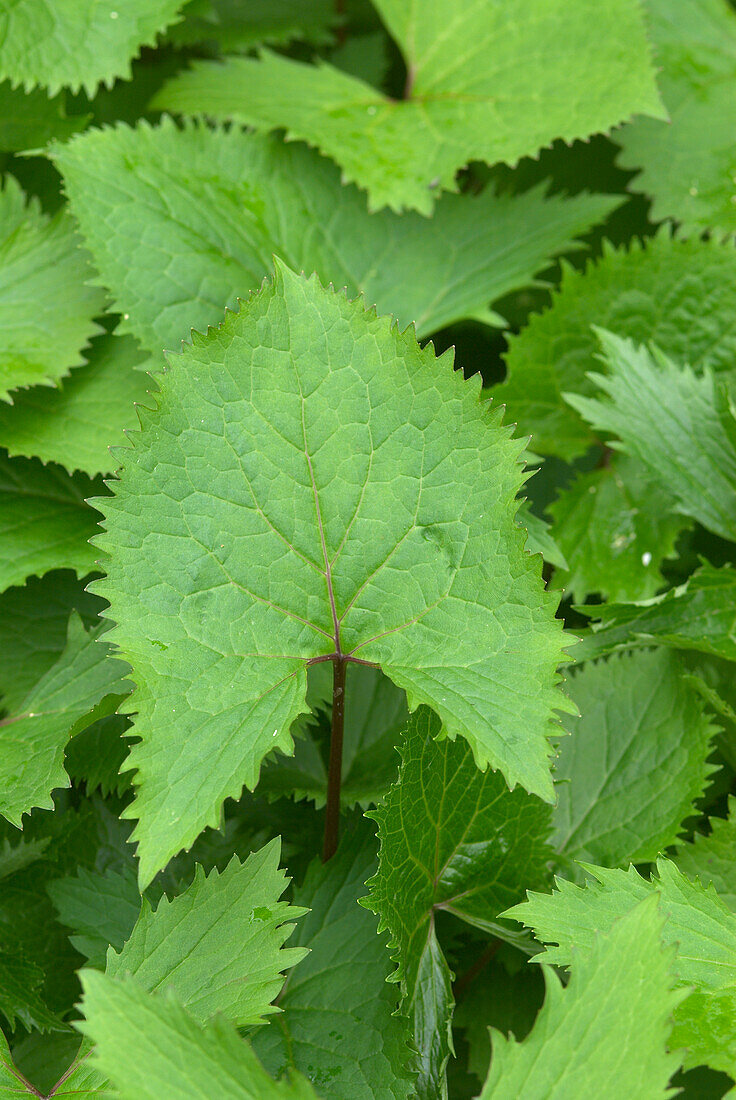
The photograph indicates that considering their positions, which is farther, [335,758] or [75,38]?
[75,38]

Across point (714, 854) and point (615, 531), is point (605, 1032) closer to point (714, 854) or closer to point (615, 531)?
point (714, 854)

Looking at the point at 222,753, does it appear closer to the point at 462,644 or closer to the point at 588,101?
the point at 462,644

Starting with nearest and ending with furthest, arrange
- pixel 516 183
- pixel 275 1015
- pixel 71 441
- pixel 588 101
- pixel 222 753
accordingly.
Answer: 1. pixel 222 753
2. pixel 275 1015
3. pixel 71 441
4. pixel 588 101
5. pixel 516 183

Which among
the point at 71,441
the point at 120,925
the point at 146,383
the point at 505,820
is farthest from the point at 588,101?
the point at 120,925

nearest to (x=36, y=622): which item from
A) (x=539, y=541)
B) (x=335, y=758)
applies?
(x=335, y=758)

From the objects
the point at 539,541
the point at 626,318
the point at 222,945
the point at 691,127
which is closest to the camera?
the point at 222,945

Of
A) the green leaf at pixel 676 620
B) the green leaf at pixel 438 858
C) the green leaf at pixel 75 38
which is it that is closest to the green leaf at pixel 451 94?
the green leaf at pixel 75 38

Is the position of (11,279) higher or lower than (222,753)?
higher
